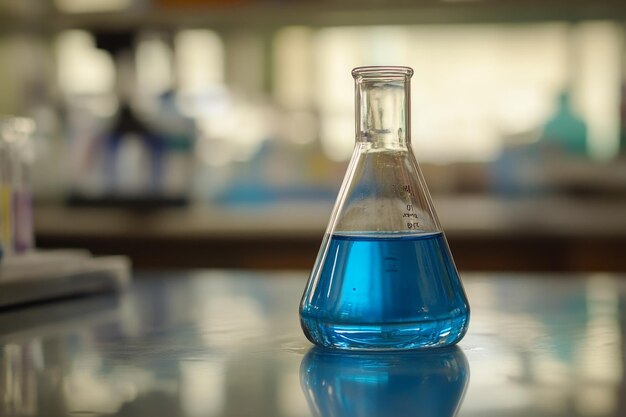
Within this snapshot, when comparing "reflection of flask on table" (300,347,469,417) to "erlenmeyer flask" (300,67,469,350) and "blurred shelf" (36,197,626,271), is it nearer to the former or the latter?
"erlenmeyer flask" (300,67,469,350)

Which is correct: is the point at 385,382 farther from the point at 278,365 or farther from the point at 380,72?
the point at 380,72

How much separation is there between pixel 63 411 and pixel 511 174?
2175mm

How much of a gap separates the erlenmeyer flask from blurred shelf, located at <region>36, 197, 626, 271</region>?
153cm

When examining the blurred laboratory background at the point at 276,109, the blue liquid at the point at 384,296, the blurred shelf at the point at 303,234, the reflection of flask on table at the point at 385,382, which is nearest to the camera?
the reflection of flask on table at the point at 385,382

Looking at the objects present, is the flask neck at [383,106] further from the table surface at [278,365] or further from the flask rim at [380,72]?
the table surface at [278,365]

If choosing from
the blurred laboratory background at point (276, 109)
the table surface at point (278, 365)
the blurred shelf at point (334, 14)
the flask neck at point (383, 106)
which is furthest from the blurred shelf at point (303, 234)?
the flask neck at point (383, 106)

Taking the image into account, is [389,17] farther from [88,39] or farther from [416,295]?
[416,295]

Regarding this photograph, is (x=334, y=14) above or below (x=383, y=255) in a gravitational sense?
above

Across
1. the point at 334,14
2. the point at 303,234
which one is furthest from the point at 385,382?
the point at 334,14

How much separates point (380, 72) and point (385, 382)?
0.70 feet

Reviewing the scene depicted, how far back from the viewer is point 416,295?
566 mm

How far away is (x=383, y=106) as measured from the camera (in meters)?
0.61

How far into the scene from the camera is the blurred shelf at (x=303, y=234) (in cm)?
212

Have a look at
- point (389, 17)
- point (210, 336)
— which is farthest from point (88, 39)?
point (210, 336)
